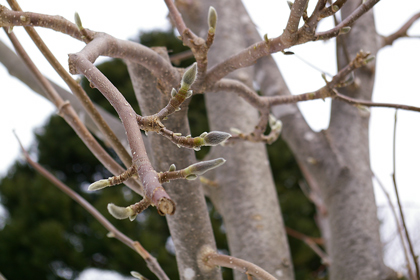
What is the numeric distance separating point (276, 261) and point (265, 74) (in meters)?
0.51

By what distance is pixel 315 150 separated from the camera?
0.86 metres

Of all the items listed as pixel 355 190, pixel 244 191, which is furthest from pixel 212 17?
pixel 355 190

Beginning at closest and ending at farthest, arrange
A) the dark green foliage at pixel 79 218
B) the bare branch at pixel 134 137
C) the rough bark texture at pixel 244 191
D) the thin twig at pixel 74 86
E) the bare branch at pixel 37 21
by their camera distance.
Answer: the bare branch at pixel 134 137 → the bare branch at pixel 37 21 → the thin twig at pixel 74 86 → the rough bark texture at pixel 244 191 → the dark green foliage at pixel 79 218

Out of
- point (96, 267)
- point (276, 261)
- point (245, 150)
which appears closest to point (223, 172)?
point (245, 150)

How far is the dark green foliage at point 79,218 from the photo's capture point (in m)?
2.08

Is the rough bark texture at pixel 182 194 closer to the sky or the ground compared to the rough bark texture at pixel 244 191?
closer to the ground

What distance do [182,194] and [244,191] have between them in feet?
1.08

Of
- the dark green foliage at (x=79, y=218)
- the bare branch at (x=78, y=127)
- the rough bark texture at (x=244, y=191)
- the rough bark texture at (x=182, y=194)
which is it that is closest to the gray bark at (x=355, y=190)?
the rough bark texture at (x=244, y=191)

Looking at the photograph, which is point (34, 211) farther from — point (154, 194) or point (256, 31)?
point (154, 194)

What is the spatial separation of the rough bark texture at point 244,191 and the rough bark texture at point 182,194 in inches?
8.8

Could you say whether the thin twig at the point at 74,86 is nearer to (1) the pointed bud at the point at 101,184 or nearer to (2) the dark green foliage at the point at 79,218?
(1) the pointed bud at the point at 101,184

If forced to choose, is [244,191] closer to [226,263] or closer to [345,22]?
[226,263]

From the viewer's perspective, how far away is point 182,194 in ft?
1.49

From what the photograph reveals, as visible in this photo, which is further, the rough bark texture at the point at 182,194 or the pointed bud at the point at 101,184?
the rough bark texture at the point at 182,194
